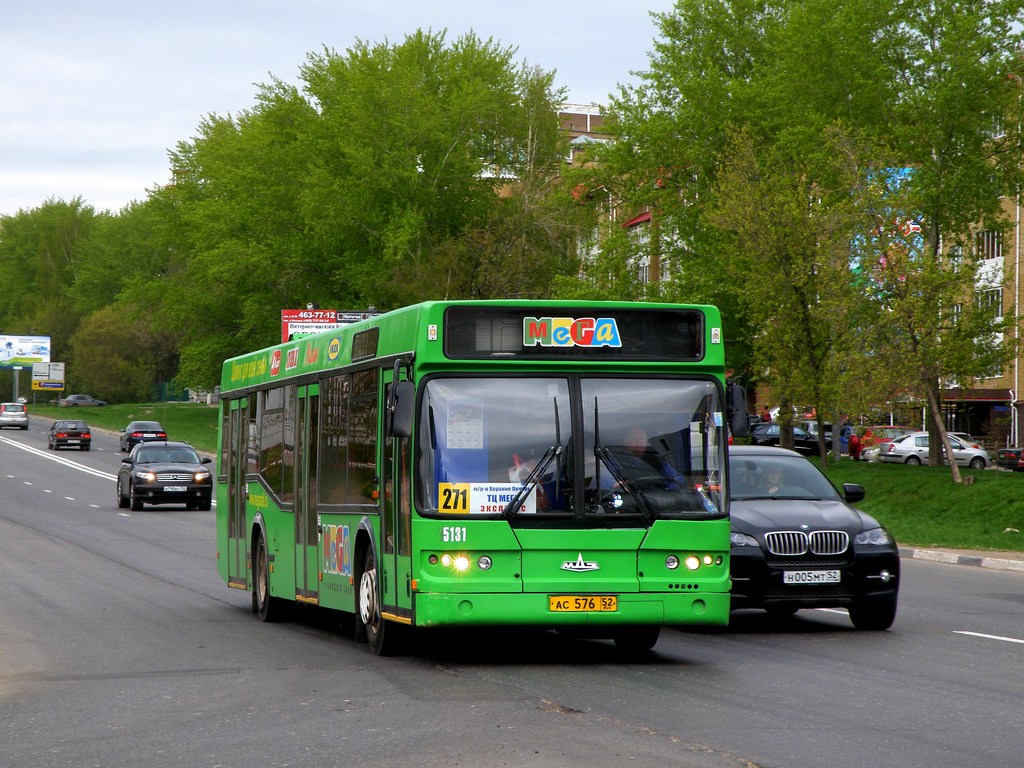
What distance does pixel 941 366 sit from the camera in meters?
36.5

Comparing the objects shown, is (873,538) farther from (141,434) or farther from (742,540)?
(141,434)

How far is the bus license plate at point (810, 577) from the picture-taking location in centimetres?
1413

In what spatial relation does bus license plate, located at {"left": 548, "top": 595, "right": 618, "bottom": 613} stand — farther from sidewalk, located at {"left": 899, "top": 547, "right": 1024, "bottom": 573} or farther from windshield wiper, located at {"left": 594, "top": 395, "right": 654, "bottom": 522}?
sidewalk, located at {"left": 899, "top": 547, "right": 1024, "bottom": 573}

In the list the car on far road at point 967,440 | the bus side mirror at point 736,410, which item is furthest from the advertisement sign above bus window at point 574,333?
the car on far road at point 967,440

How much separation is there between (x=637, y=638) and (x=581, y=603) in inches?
56.7

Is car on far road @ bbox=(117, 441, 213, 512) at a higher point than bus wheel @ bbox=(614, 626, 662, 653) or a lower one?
higher

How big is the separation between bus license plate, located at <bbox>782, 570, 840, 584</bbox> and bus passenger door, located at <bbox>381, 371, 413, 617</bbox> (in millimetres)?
3840

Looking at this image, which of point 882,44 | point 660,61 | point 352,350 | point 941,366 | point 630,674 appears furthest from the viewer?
point 660,61

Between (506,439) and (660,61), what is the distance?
4679 cm

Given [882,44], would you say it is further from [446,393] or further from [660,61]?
[446,393]

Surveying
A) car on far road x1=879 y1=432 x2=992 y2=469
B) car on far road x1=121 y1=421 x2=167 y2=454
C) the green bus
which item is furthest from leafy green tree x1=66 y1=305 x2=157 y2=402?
the green bus

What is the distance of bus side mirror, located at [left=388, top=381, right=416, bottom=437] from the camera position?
11047mm

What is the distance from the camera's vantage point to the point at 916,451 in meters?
62.2

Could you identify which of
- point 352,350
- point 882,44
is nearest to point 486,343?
point 352,350
